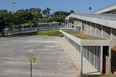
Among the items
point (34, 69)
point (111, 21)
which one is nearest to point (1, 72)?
point (34, 69)

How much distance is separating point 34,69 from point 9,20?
54.4 meters

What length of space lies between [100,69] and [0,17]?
56.6 meters

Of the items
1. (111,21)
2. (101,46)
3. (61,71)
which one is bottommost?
(61,71)

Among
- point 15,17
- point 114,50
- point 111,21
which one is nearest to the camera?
point 111,21

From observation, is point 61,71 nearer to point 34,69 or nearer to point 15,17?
point 34,69

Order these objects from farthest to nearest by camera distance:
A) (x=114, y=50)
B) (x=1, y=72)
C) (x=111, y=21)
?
(x=114, y=50), (x=1, y=72), (x=111, y=21)

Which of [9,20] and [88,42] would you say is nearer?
[88,42]

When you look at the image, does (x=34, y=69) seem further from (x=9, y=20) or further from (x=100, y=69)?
(x=9, y=20)

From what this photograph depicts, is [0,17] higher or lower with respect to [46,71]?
higher

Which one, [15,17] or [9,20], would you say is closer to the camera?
[9,20]

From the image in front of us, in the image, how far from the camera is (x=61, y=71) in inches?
784

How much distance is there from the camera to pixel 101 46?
18000mm

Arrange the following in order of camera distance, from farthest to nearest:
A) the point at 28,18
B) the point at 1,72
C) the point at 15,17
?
1. the point at 28,18
2. the point at 15,17
3. the point at 1,72

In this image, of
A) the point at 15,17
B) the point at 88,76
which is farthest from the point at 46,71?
the point at 15,17
